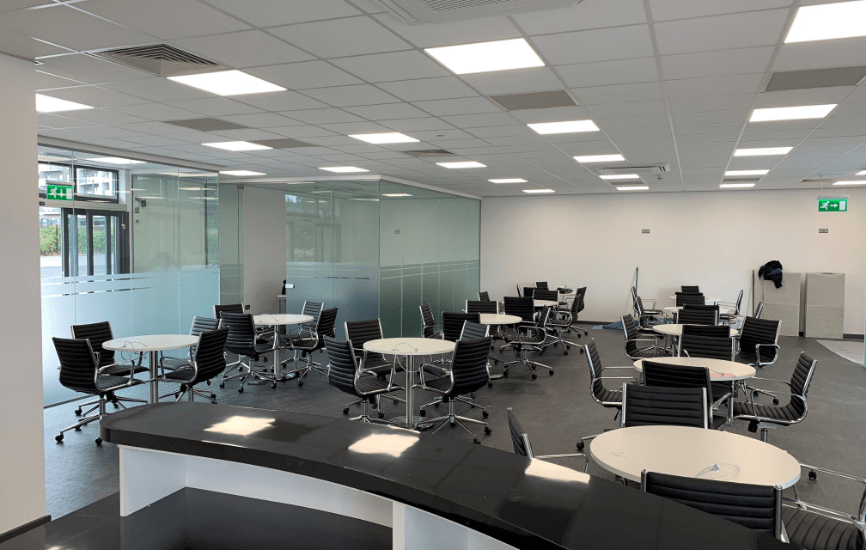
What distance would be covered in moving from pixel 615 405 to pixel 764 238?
9.25 meters

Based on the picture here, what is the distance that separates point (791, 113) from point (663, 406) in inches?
117

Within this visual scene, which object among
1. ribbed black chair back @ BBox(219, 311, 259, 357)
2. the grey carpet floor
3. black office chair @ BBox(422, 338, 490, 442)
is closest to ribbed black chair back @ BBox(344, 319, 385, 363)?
the grey carpet floor

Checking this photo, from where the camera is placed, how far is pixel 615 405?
16.1 ft

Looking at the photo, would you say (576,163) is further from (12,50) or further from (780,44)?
(12,50)

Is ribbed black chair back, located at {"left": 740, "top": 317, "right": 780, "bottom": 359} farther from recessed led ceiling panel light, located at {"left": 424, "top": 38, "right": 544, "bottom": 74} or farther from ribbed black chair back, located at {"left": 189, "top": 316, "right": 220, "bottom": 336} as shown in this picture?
ribbed black chair back, located at {"left": 189, "top": 316, "right": 220, "bottom": 336}

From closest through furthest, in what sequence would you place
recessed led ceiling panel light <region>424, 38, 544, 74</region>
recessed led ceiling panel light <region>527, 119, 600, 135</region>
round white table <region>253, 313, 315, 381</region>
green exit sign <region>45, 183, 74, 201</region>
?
recessed led ceiling panel light <region>424, 38, 544, 74</region> < recessed led ceiling panel light <region>527, 119, 600, 135</region> < green exit sign <region>45, 183, 74, 201</region> < round white table <region>253, 313, 315, 381</region>

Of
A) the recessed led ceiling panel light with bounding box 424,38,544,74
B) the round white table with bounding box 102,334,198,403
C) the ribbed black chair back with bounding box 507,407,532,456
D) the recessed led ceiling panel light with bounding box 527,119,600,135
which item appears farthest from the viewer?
the round white table with bounding box 102,334,198,403

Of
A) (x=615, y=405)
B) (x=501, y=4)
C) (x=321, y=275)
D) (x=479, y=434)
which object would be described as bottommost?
(x=479, y=434)

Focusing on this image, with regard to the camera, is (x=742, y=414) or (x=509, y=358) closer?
(x=742, y=414)

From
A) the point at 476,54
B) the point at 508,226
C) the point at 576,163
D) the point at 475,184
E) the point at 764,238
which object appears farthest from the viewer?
the point at 508,226

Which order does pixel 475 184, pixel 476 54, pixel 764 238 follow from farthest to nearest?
pixel 764 238 → pixel 475 184 → pixel 476 54

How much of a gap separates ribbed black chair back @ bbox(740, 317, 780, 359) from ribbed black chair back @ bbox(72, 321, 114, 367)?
7458 millimetres

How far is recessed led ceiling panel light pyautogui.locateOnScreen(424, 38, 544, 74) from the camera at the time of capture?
3.37 metres

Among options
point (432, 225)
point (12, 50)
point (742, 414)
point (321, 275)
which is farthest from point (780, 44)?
point (432, 225)
